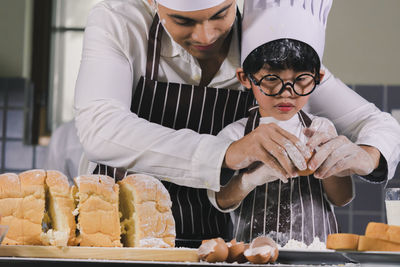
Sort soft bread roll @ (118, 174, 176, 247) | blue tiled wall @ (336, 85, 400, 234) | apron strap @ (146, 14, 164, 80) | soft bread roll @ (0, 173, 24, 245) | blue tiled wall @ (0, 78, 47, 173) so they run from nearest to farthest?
soft bread roll @ (0, 173, 24, 245), soft bread roll @ (118, 174, 176, 247), apron strap @ (146, 14, 164, 80), blue tiled wall @ (336, 85, 400, 234), blue tiled wall @ (0, 78, 47, 173)

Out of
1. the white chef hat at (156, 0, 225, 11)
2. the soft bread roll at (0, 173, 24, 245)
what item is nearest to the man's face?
the white chef hat at (156, 0, 225, 11)

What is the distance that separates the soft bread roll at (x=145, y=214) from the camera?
4.31 feet

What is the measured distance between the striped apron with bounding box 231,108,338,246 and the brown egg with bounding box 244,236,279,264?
475mm

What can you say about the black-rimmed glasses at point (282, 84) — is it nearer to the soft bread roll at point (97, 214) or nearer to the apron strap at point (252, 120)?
the apron strap at point (252, 120)

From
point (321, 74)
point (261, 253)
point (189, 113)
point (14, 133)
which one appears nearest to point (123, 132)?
point (189, 113)

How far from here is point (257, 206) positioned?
1539 millimetres

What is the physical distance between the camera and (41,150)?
2131 millimetres

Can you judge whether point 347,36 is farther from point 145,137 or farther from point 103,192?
point 103,192

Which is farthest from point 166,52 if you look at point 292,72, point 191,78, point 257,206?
point 257,206

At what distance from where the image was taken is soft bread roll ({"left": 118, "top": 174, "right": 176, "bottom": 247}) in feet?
4.31

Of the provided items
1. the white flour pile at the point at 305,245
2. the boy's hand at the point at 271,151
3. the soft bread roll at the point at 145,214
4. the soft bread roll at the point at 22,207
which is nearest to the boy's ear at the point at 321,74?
the boy's hand at the point at 271,151

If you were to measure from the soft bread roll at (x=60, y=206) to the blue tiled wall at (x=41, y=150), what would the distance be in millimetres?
768

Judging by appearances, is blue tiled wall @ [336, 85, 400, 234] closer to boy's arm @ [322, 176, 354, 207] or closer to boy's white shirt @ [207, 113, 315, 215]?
boy's arm @ [322, 176, 354, 207]

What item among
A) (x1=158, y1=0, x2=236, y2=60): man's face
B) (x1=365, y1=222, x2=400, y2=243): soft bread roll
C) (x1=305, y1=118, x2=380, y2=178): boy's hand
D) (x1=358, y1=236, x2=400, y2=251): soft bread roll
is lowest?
(x1=358, y1=236, x2=400, y2=251): soft bread roll
